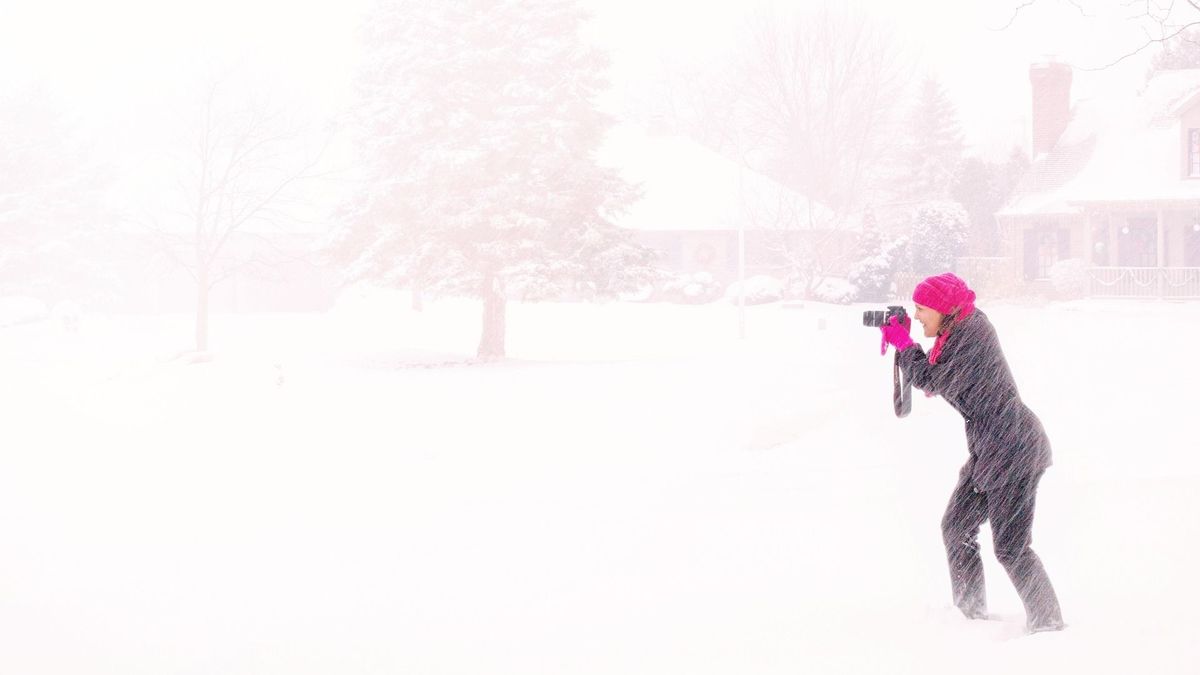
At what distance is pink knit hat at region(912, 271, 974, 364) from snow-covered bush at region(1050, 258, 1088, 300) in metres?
31.5

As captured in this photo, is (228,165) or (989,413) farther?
(228,165)

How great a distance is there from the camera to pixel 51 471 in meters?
15.1

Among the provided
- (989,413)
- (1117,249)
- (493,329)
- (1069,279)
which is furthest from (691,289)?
→ (989,413)

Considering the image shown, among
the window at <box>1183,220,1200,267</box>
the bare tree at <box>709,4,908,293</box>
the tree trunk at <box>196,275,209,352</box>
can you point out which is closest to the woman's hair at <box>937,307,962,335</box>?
the tree trunk at <box>196,275,209,352</box>

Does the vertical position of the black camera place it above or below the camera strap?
above

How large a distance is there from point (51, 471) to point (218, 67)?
19.0 m

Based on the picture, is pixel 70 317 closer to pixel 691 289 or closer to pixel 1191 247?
pixel 691 289

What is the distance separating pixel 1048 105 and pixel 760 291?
1101cm

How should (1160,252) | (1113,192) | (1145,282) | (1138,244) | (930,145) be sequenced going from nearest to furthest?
(1160,252)
(1145,282)
(1113,192)
(1138,244)
(930,145)

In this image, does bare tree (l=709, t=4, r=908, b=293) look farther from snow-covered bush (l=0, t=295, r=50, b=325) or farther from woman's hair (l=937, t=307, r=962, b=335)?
woman's hair (l=937, t=307, r=962, b=335)

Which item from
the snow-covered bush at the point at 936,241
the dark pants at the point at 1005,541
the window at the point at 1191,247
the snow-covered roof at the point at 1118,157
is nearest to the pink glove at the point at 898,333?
the dark pants at the point at 1005,541

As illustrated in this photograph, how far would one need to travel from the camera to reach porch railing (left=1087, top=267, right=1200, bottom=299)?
32.6m

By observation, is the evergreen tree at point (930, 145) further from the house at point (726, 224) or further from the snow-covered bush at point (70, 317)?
the snow-covered bush at point (70, 317)

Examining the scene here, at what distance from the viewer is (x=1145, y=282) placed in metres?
33.5
